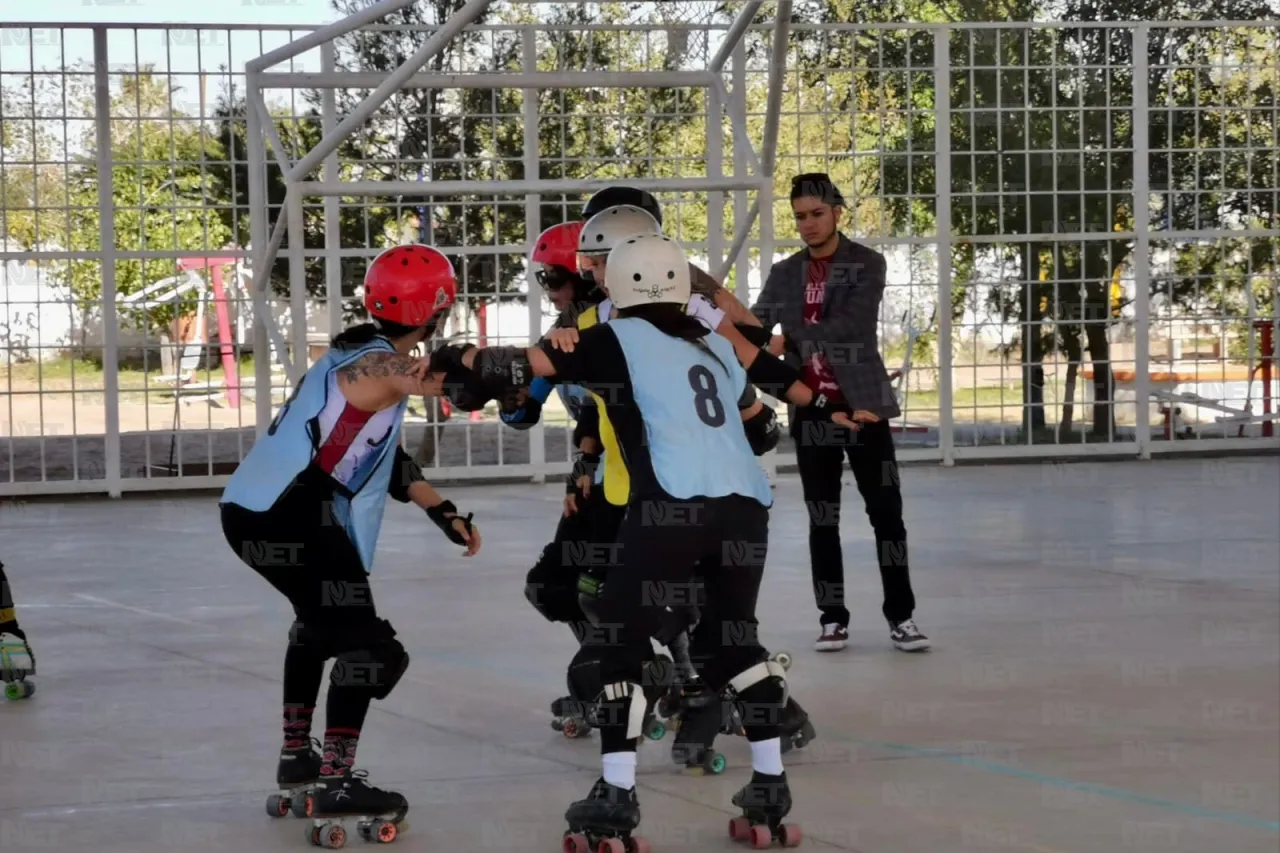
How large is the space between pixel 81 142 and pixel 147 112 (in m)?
0.58

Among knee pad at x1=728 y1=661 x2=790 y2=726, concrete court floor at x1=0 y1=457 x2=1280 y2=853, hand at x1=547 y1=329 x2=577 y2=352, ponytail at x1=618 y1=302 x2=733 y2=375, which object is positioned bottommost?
concrete court floor at x1=0 y1=457 x2=1280 y2=853

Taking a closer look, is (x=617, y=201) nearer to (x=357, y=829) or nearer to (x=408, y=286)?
(x=408, y=286)

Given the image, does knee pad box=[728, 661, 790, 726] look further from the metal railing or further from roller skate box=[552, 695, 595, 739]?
the metal railing

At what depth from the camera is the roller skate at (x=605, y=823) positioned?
16.0 ft

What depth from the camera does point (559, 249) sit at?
6.13 metres

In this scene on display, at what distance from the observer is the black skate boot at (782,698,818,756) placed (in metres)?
5.80

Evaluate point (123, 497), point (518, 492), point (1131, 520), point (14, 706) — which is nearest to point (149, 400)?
point (123, 497)

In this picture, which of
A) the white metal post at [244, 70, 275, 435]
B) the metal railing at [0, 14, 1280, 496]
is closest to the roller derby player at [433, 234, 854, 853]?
the white metal post at [244, 70, 275, 435]

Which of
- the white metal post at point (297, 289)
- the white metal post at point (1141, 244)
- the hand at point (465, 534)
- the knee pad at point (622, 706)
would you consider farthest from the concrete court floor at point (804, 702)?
the white metal post at point (1141, 244)

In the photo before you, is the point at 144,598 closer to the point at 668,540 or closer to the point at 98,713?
the point at 98,713

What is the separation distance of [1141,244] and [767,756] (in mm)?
14445

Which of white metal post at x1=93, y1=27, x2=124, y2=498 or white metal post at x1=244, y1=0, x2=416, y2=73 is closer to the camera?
white metal post at x1=244, y1=0, x2=416, y2=73

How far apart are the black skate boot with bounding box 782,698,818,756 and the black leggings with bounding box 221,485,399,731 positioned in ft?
3.86

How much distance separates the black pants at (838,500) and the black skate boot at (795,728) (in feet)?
5.61
